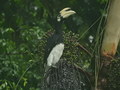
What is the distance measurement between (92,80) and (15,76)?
68cm

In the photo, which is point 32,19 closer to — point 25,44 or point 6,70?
point 25,44

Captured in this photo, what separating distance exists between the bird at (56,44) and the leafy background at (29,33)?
24 cm

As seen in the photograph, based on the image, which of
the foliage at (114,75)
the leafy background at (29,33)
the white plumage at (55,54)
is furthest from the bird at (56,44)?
the foliage at (114,75)

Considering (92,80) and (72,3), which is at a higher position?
(72,3)

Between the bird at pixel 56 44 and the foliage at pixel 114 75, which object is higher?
the bird at pixel 56 44

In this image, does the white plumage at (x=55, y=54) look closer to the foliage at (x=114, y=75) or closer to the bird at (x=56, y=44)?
the bird at (x=56, y=44)

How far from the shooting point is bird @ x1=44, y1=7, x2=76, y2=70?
7.43 feet

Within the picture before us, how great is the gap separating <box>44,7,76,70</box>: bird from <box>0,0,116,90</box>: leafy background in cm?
24

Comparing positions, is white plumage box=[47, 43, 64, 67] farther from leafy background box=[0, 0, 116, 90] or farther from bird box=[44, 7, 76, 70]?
leafy background box=[0, 0, 116, 90]

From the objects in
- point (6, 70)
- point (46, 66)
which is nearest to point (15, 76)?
point (6, 70)

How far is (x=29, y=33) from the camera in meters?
2.90

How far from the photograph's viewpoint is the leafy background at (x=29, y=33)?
8.86 feet

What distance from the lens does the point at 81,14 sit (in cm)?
288

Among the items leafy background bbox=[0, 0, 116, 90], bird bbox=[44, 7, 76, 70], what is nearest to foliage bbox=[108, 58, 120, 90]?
leafy background bbox=[0, 0, 116, 90]
